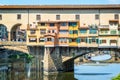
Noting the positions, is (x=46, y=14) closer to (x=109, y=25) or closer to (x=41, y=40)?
(x=41, y=40)

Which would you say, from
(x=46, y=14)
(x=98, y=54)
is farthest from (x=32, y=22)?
(x=98, y=54)

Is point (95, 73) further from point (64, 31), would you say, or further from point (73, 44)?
point (64, 31)

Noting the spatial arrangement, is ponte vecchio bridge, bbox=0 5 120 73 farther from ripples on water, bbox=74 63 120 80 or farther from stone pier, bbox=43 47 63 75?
ripples on water, bbox=74 63 120 80

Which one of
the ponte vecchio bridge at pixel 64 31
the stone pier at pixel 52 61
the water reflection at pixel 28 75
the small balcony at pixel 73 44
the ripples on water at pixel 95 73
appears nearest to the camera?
the water reflection at pixel 28 75

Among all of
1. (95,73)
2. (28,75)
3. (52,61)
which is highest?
(52,61)

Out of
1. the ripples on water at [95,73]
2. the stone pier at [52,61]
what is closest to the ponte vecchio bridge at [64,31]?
the stone pier at [52,61]

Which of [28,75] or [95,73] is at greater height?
[28,75]

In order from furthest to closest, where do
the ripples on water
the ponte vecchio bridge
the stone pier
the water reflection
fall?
the ponte vecchio bridge, the stone pier, the ripples on water, the water reflection

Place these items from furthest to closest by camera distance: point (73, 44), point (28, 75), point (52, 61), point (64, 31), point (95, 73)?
point (95, 73) → point (64, 31) → point (73, 44) → point (52, 61) → point (28, 75)

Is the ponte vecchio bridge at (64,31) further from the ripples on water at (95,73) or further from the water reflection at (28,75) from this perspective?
the ripples on water at (95,73)

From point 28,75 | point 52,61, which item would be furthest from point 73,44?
point 28,75

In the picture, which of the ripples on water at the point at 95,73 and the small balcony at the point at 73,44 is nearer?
the ripples on water at the point at 95,73

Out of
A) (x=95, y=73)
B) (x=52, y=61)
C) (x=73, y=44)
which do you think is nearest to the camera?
(x=52, y=61)

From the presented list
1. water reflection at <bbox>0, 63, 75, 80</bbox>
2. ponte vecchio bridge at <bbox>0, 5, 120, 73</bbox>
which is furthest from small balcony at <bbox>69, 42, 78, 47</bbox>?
water reflection at <bbox>0, 63, 75, 80</bbox>
